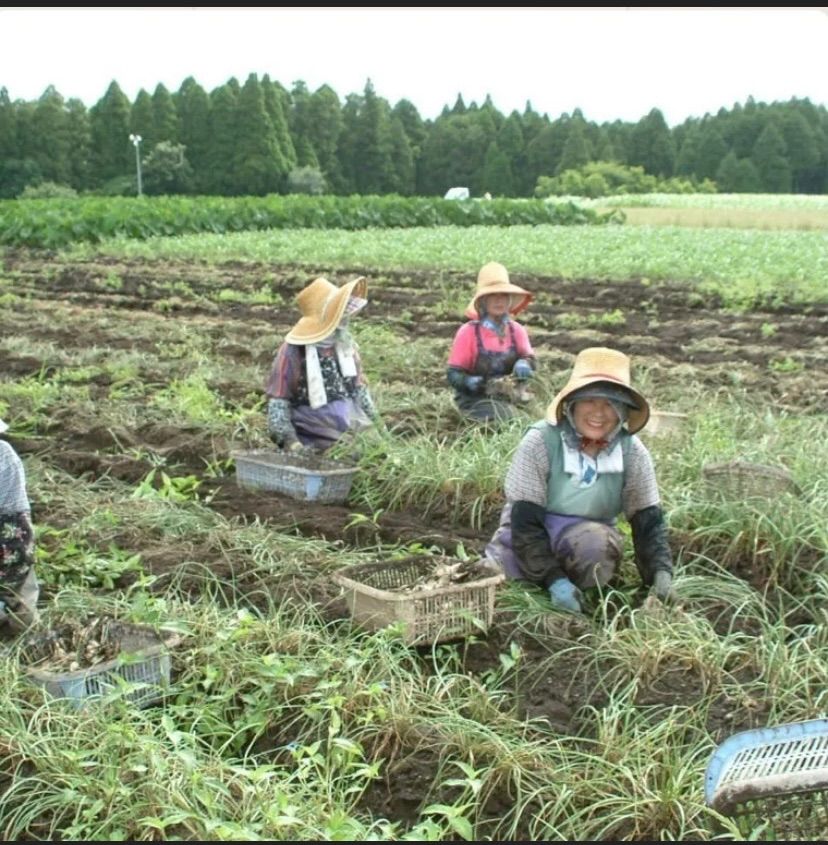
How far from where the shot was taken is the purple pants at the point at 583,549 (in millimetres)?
4480

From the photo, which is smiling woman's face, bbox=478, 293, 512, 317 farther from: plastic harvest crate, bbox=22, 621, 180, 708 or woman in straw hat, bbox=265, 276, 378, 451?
plastic harvest crate, bbox=22, 621, 180, 708

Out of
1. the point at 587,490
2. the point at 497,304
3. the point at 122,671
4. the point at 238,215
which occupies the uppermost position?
the point at 238,215

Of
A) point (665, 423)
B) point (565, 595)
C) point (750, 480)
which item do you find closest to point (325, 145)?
point (665, 423)

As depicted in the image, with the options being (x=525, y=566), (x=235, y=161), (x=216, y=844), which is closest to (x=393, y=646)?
(x=525, y=566)

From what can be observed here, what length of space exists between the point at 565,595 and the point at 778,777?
1839 millimetres

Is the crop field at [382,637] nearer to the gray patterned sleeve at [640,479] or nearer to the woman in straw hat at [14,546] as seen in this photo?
the woman in straw hat at [14,546]

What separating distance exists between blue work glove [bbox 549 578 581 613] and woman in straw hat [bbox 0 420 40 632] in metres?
1.79

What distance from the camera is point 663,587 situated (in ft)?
14.4

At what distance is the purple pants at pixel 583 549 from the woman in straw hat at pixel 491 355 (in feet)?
8.15

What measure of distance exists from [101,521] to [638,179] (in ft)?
207

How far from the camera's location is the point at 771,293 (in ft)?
50.1

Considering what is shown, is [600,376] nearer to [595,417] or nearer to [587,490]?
[595,417]

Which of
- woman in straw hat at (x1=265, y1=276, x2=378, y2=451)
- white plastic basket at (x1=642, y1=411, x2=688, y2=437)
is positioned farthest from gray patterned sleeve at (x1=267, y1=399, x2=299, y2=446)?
white plastic basket at (x1=642, y1=411, x2=688, y2=437)

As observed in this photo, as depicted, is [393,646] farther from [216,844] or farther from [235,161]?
[235,161]
